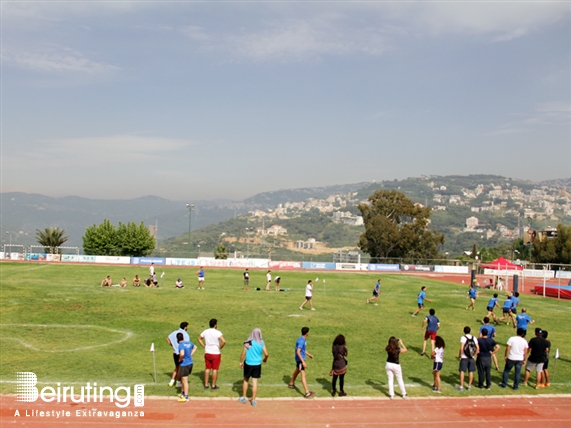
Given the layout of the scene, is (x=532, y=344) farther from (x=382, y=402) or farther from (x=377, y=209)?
(x=377, y=209)

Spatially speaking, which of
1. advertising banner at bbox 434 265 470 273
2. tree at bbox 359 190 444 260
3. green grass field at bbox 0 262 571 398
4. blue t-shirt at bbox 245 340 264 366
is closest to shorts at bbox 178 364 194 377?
green grass field at bbox 0 262 571 398

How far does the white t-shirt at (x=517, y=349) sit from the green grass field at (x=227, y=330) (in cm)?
100

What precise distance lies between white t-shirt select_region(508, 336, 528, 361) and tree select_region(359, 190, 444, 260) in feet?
253

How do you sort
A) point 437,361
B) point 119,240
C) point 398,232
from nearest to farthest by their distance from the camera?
point 437,361, point 119,240, point 398,232

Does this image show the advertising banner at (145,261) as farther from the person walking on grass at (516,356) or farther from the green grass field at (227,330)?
the person walking on grass at (516,356)

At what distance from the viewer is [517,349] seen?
1403 centimetres

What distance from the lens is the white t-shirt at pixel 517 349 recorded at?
45.8 ft

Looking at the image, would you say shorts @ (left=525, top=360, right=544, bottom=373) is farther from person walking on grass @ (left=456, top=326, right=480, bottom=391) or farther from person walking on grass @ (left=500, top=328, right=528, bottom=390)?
person walking on grass @ (left=456, top=326, right=480, bottom=391)

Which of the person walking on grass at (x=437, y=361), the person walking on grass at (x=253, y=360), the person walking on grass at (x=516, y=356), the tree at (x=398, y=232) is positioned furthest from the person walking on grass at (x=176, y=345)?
the tree at (x=398, y=232)

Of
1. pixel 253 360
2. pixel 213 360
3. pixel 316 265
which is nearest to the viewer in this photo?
pixel 253 360

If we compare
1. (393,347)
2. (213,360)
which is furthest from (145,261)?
(393,347)

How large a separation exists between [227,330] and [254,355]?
9.40 metres

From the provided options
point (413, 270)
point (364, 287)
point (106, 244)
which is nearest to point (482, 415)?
point (364, 287)

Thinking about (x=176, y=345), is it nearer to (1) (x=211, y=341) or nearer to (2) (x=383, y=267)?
(1) (x=211, y=341)
